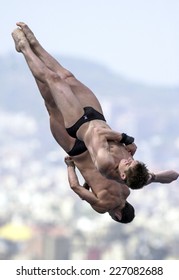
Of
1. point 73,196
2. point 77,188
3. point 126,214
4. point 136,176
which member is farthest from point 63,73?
point 73,196

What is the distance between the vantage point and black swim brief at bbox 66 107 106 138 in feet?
52.2

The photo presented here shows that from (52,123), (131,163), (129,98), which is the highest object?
(129,98)

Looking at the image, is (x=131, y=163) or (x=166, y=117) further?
(x=166, y=117)

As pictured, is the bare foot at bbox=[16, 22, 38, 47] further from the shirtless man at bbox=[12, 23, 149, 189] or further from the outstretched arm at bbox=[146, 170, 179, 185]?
the outstretched arm at bbox=[146, 170, 179, 185]

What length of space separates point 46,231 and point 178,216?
22.7 metres

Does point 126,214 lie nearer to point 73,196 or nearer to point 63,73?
point 63,73

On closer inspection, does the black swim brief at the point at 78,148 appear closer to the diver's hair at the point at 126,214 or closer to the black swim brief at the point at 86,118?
the black swim brief at the point at 86,118

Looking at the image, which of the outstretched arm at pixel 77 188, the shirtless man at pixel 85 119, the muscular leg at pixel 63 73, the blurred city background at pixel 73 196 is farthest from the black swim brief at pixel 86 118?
the blurred city background at pixel 73 196

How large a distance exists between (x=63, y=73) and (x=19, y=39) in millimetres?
707
